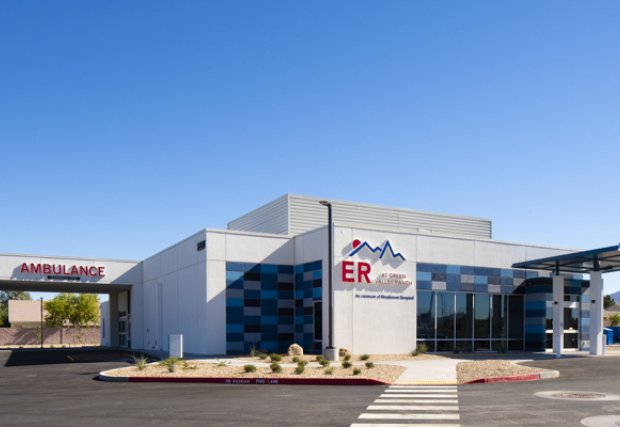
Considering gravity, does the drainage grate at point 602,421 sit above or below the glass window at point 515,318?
above

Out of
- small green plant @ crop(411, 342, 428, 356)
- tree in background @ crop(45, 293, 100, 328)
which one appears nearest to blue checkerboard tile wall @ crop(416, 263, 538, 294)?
small green plant @ crop(411, 342, 428, 356)

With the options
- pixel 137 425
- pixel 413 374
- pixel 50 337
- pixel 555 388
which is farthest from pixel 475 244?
pixel 50 337

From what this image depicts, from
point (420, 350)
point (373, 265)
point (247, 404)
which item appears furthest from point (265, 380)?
point (420, 350)

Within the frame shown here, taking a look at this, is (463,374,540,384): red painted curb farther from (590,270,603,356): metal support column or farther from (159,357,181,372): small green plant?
(590,270,603,356): metal support column

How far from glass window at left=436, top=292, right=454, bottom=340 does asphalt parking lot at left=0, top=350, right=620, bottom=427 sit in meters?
12.1

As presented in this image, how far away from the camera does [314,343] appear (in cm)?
3272

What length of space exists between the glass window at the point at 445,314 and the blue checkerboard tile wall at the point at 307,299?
21.7 ft

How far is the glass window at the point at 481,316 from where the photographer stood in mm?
35562

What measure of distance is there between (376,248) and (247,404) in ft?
60.5

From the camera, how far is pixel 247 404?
15164 millimetres

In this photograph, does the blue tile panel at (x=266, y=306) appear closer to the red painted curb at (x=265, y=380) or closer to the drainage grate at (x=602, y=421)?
the red painted curb at (x=265, y=380)

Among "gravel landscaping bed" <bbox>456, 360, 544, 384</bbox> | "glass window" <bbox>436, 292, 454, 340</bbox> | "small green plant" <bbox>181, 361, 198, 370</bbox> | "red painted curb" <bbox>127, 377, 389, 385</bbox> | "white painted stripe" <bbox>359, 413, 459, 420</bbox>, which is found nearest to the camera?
"white painted stripe" <bbox>359, 413, 459, 420</bbox>

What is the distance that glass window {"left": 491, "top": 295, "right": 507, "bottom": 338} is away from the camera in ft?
119

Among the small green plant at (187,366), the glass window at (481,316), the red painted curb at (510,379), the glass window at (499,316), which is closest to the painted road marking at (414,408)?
the red painted curb at (510,379)
